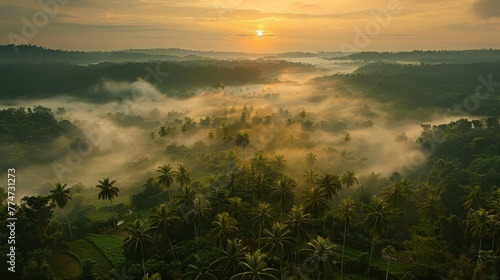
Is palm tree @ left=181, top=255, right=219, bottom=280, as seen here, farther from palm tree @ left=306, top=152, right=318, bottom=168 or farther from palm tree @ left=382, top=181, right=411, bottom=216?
palm tree @ left=306, top=152, right=318, bottom=168

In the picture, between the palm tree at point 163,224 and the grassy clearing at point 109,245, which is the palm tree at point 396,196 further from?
the grassy clearing at point 109,245

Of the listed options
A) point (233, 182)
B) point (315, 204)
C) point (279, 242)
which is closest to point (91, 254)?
point (233, 182)

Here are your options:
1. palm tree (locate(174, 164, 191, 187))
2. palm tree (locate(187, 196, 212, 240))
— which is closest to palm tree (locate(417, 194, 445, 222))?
palm tree (locate(187, 196, 212, 240))

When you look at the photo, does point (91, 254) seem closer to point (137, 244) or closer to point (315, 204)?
point (137, 244)

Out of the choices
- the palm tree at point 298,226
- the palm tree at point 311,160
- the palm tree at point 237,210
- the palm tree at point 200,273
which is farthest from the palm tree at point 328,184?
the palm tree at point 311,160

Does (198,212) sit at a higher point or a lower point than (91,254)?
higher

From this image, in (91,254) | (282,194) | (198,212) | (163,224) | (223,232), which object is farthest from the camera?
(282,194)
